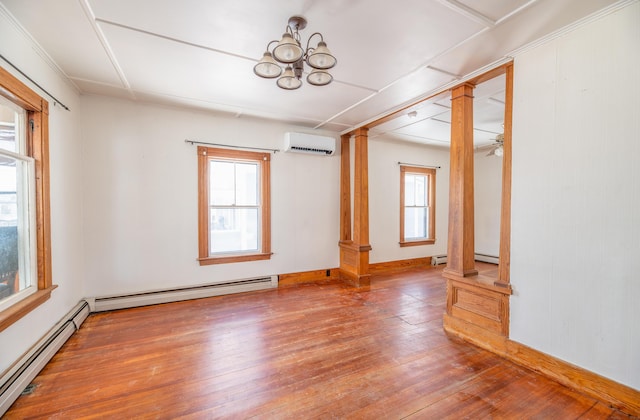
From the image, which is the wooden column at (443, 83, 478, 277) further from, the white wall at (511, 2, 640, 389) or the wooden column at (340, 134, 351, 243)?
the wooden column at (340, 134, 351, 243)

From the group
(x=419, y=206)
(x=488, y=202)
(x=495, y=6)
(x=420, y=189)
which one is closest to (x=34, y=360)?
(x=495, y=6)

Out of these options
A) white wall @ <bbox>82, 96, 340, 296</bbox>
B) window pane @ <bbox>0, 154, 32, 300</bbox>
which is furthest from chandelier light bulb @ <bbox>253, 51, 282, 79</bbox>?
white wall @ <bbox>82, 96, 340, 296</bbox>

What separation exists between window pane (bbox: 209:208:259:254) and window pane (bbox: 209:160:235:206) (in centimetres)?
15

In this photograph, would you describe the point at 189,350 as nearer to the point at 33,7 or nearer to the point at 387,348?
the point at 387,348

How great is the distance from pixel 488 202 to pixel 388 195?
2545 millimetres

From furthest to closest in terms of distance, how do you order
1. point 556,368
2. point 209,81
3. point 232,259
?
point 232,259 → point 209,81 → point 556,368

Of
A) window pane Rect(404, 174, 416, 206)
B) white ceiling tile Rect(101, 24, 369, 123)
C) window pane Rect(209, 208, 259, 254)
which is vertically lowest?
window pane Rect(209, 208, 259, 254)

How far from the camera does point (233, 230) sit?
4188mm

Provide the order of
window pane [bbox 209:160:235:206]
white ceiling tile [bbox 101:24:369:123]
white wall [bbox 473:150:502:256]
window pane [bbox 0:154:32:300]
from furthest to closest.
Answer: white wall [bbox 473:150:502:256] → window pane [bbox 209:160:235:206] → white ceiling tile [bbox 101:24:369:123] → window pane [bbox 0:154:32:300]

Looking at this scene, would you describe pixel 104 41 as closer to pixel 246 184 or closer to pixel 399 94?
pixel 246 184

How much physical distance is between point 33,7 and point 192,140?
2039 mm

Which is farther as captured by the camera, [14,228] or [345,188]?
[345,188]

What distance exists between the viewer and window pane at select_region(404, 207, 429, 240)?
5.90m

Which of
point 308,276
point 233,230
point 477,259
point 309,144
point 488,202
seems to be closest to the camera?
point 233,230
